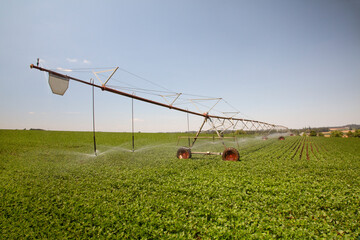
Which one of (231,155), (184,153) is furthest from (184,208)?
(184,153)

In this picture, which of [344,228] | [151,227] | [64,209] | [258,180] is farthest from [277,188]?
[64,209]

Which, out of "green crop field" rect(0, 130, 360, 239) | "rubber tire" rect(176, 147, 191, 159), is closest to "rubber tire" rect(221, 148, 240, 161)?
"rubber tire" rect(176, 147, 191, 159)

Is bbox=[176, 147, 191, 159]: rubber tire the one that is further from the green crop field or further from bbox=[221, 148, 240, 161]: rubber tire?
the green crop field

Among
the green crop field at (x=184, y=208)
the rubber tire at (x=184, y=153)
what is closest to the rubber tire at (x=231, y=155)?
the rubber tire at (x=184, y=153)

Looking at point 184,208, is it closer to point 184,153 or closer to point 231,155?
point 231,155

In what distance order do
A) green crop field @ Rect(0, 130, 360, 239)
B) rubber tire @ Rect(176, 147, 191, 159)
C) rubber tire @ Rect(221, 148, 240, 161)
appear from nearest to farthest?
green crop field @ Rect(0, 130, 360, 239), rubber tire @ Rect(221, 148, 240, 161), rubber tire @ Rect(176, 147, 191, 159)

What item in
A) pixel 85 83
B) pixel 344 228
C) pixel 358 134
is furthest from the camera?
pixel 358 134

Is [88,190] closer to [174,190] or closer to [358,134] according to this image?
[174,190]

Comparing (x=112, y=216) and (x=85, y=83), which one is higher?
(x=85, y=83)

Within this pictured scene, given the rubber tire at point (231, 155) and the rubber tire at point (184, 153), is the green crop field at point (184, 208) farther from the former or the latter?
Result: the rubber tire at point (184, 153)

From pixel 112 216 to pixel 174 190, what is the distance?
8.43ft

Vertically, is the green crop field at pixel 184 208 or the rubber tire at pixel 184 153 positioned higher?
the rubber tire at pixel 184 153

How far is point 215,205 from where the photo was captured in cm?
541

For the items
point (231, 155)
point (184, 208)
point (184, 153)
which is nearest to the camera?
point (184, 208)
